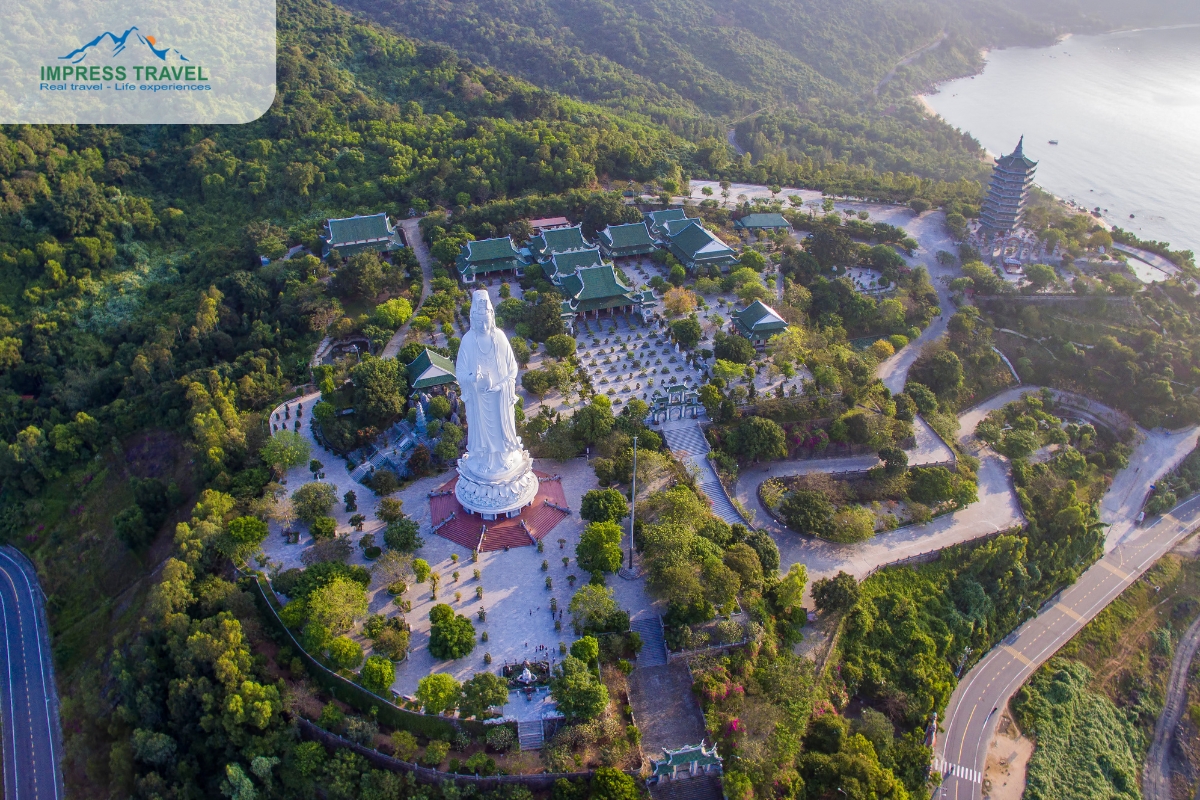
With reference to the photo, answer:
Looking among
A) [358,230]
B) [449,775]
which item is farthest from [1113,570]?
[358,230]

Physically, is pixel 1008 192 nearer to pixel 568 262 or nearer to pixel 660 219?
pixel 660 219

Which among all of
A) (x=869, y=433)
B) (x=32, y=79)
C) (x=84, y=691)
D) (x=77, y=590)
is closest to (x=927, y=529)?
(x=869, y=433)

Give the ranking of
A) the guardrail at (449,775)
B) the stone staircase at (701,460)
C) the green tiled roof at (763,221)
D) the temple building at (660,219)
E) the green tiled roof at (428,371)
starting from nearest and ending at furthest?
the guardrail at (449,775), the stone staircase at (701,460), the green tiled roof at (428,371), the temple building at (660,219), the green tiled roof at (763,221)

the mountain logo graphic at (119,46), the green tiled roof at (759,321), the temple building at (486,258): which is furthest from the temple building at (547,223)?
the mountain logo graphic at (119,46)

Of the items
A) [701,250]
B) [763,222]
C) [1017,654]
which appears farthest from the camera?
[763,222]

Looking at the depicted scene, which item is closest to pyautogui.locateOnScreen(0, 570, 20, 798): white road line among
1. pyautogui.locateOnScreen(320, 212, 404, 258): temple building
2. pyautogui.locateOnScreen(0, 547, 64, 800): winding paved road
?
pyautogui.locateOnScreen(0, 547, 64, 800): winding paved road

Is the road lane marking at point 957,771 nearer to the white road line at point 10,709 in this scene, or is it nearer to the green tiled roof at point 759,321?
the green tiled roof at point 759,321
